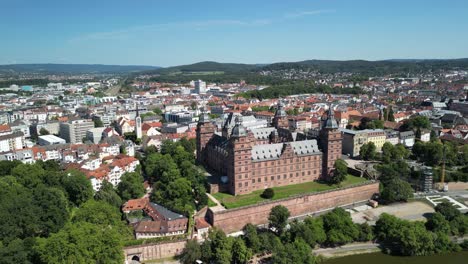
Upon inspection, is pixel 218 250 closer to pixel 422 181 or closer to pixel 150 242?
pixel 150 242

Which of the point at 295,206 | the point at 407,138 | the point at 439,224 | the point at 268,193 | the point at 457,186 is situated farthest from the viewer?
the point at 407,138

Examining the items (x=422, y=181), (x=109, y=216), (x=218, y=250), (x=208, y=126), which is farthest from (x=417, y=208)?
(x=109, y=216)

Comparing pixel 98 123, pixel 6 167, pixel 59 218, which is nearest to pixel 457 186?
pixel 59 218

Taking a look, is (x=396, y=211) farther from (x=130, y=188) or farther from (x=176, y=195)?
(x=130, y=188)

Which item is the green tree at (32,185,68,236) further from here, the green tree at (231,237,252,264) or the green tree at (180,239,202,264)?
the green tree at (231,237,252,264)

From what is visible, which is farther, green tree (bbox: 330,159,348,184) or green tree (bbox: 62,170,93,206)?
green tree (bbox: 330,159,348,184)

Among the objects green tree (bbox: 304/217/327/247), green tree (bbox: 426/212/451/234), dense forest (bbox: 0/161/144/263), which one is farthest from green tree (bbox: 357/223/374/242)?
dense forest (bbox: 0/161/144/263)

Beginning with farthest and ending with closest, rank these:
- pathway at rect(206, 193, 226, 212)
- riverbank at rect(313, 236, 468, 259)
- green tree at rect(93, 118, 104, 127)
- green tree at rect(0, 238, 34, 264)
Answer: green tree at rect(93, 118, 104, 127) → pathway at rect(206, 193, 226, 212) → riverbank at rect(313, 236, 468, 259) → green tree at rect(0, 238, 34, 264)

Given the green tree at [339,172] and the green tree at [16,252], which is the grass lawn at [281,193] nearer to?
the green tree at [339,172]
